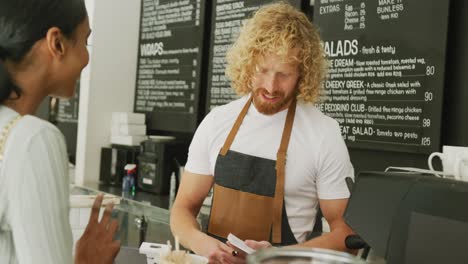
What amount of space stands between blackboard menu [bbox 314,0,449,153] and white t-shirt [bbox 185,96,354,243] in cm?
75

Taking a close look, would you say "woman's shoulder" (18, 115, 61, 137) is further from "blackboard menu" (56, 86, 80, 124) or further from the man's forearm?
"blackboard menu" (56, 86, 80, 124)

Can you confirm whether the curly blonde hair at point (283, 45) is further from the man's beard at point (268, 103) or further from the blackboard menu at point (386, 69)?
the blackboard menu at point (386, 69)

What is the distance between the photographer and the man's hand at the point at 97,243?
110 cm

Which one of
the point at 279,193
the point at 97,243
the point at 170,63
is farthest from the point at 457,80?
the point at 170,63

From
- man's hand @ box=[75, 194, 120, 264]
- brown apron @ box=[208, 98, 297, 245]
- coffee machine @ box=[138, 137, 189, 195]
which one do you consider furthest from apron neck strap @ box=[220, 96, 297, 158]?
coffee machine @ box=[138, 137, 189, 195]

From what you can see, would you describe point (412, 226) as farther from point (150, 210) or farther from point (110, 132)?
point (110, 132)

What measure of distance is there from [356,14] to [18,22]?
218 cm

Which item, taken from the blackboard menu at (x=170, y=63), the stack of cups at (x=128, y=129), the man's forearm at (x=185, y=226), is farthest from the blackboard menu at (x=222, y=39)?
the man's forearm at (x=185, y=226)

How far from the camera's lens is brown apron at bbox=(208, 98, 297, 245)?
192 cm

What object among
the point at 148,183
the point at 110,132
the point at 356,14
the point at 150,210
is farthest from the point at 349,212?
the point at 110,132

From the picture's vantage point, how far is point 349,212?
126 cm

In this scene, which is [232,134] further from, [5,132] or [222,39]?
[222,39]

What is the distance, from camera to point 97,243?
3.67ft

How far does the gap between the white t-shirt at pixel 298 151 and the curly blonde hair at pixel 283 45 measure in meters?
0.10
